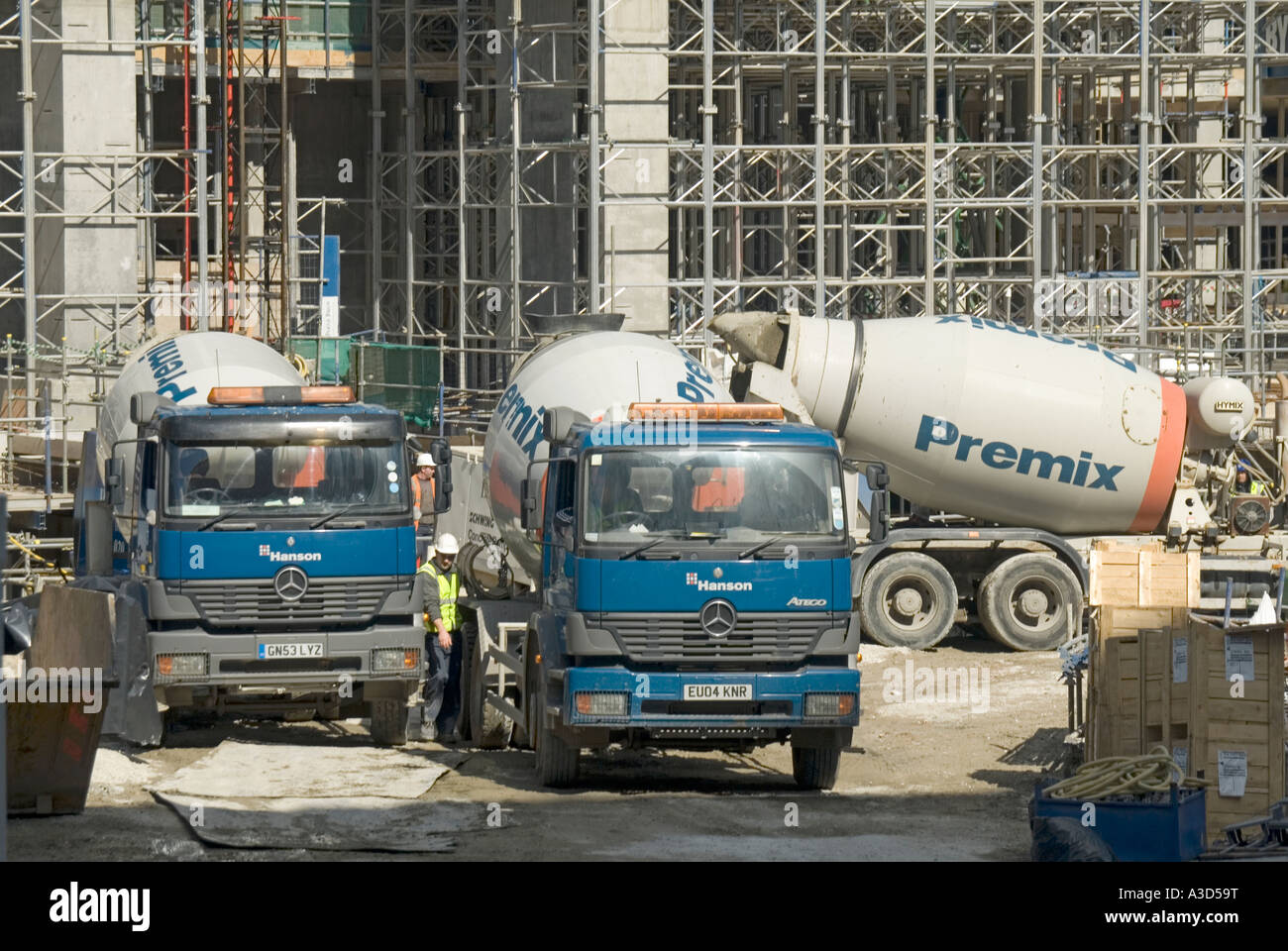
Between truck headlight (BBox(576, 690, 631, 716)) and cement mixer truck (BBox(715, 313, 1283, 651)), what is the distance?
7.76 m

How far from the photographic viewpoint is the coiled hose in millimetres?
12500

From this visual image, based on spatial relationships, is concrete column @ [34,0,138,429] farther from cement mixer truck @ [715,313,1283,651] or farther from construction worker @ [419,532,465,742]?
construction worker @ [419,532,465,742]

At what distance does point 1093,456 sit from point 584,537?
940cm

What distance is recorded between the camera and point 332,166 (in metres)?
39.4

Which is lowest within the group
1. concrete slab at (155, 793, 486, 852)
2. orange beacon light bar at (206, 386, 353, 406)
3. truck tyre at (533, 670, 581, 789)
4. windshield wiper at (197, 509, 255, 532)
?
concrete slab at (155, 793, 486, 852)

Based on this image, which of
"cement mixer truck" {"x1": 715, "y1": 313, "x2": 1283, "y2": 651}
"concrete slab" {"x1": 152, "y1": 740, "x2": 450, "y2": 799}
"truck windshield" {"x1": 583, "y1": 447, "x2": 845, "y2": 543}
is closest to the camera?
"truck windshield" {"x1": 583, "y1": 447, "x2": 845, "y2": 543}

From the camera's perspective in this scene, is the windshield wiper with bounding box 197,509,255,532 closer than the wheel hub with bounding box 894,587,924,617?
Yes

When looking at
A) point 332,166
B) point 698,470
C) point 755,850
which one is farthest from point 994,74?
point 755,850

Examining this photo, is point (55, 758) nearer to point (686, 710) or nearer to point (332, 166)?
point (686, 710)

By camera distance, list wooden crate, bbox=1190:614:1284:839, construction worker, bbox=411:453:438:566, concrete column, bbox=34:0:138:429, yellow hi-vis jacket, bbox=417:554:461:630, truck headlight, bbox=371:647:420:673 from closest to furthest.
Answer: wooden crate, bbox=1190:614:1284:839, truck headlight, bbox=371:647:420:673, construction worker, bbox=411:453:438:566, yellow hi-vis jacket, bbox=417:554:461:630, concrete column, bbox=34:0:138:429

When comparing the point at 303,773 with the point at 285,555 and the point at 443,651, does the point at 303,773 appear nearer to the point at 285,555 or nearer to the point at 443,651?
the point at 285,555

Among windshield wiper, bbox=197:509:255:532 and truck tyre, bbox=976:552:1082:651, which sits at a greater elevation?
windshield wiper, bbox=197:509:255:532

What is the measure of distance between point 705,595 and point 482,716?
3.54 m

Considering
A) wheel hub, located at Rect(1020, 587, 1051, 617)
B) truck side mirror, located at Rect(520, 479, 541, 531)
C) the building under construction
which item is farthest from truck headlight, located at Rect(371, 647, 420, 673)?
the building under construction
